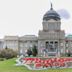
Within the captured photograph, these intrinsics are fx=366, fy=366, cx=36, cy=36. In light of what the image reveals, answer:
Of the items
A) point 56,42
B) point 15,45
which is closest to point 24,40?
point 15,45

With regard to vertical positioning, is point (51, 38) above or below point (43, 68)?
above

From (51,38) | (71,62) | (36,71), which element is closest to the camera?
(36,71)

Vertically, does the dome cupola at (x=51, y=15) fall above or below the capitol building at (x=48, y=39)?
above

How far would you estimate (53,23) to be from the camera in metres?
111

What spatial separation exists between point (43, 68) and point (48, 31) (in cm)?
8030

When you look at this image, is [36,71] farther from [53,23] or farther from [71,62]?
[53,23]

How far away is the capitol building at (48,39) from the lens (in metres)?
109

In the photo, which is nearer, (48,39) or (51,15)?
(51,15)

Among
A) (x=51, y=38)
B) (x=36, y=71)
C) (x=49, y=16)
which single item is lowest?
(x=36, y=71)

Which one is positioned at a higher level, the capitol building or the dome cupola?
the dome cupola

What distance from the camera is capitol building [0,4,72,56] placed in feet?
357

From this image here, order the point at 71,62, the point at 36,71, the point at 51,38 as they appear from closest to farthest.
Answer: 1. the point at 36,71
2. the point at 71,62
3. the point at 51,38

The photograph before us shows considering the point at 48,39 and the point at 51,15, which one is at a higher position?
the point at 51,15

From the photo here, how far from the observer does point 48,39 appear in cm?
10894
